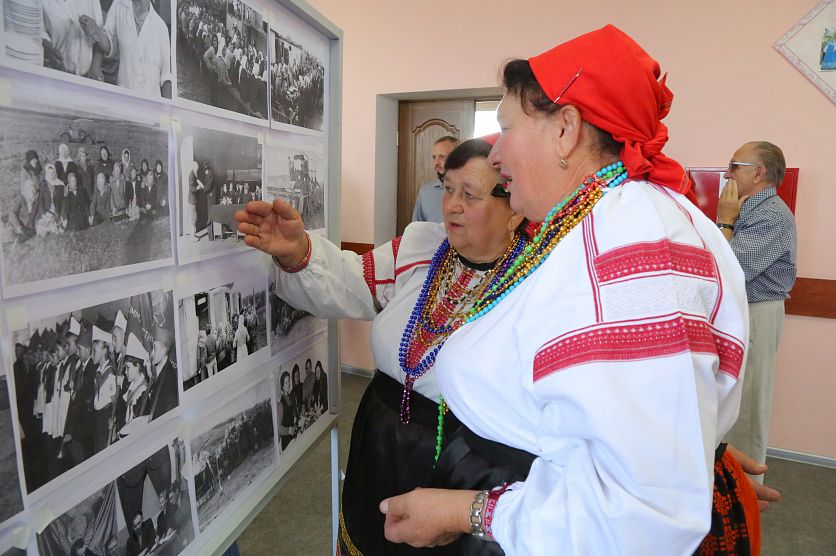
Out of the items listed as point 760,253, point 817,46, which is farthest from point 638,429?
point 817,46

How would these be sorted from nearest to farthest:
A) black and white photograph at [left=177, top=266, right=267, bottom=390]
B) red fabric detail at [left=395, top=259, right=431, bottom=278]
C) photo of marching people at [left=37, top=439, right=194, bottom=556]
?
photo of marching people at [left=37, top=439, right=194, bottom=556] < black and white photograph at [left=177, top=266, right=267, bottom=390] < red fabric detail at [left=395, top=259, right=431, bottom=278]

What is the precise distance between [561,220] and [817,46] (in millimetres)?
3132

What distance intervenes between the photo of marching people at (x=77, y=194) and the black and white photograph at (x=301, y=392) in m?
0.57

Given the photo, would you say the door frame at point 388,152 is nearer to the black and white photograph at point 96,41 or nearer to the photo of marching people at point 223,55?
the photo of marching people at point 223,55

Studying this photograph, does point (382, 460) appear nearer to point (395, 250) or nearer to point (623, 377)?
point (395, 250)

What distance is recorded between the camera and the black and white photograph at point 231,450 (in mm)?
976

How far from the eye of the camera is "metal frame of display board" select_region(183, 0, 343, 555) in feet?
3.41

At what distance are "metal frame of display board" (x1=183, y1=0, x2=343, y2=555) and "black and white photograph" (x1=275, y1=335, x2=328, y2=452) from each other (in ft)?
0.11

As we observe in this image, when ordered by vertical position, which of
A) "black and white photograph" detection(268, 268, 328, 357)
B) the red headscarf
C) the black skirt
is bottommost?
the black skirt

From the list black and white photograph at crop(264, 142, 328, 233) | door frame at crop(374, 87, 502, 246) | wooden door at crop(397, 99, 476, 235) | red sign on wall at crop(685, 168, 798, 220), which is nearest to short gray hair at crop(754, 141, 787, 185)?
red sign on wall at crop(685, 168, 798, 220)

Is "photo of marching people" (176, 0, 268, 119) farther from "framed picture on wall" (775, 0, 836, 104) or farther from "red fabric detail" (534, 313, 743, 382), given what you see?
"framed picture on wall" (775, 0, 836, 104)

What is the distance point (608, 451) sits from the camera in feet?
2.10

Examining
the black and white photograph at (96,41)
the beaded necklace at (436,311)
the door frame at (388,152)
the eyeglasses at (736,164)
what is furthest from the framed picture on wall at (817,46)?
the black and white photograph at (96,41)

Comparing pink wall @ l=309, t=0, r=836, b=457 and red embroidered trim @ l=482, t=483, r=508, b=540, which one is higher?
pink wall @ l=309, t=0, r=836, b=457
